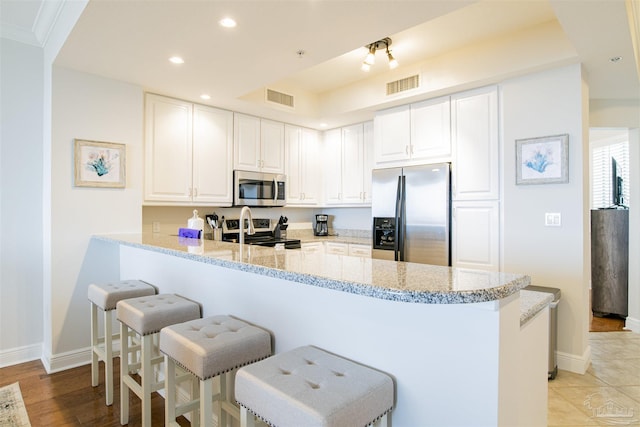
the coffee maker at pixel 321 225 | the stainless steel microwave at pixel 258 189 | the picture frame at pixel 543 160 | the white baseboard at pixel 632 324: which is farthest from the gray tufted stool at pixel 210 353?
the white baseboard at pixel 632 324

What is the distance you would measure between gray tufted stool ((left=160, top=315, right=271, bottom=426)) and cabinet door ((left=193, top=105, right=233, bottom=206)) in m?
2.24

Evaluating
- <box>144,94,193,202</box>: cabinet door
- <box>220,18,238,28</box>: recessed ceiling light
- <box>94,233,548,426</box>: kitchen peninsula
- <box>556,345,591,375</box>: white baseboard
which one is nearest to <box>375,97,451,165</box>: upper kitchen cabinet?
<box>556,345,591,375</box>: white baseboard

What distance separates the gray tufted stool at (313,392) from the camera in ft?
3.15

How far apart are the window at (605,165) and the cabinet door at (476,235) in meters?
3.43

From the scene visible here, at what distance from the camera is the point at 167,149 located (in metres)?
3.42

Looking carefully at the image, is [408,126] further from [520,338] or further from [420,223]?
[520,338]

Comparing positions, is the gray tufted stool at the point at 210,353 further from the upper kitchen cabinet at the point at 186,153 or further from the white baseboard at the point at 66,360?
the upper kitchen cabinet at the point at 186,153

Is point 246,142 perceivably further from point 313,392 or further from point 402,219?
point 313,392

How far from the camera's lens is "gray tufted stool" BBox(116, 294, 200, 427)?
1769 millimetres

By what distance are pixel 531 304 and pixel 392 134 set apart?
279cm

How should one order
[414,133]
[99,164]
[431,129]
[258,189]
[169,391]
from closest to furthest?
[169,391] < [99,164] < [431,129] < [414,133] < [258,189]

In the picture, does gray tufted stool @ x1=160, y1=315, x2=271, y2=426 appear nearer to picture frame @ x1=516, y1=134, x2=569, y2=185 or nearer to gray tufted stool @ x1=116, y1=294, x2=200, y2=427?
gray tufted stool @ x1=116, y1=294, x2=200, y2=427

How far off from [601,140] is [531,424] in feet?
20.3

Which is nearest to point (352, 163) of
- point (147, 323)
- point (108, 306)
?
point (108, 306)
